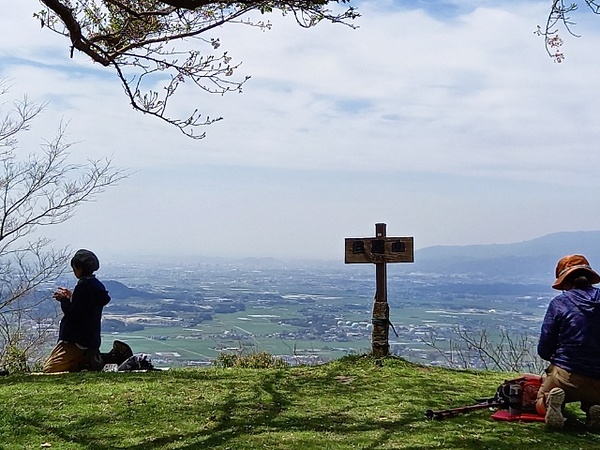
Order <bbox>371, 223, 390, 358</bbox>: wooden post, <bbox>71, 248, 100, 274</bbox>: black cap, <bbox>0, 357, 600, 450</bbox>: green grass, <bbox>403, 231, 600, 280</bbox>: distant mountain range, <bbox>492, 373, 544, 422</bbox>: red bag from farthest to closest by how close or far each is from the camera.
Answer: <bbox>403, 231, 600, 280</bbox>: distant mountain range, <bbox>371, 223, 390, 358</bbox>: wooden post, <bbox>71, 248, 100, 274</bbox>: black cap, <bbox>492, 373, 544, 422</bbox>: red bag, <bbox>0, 357, 600, 450</bbox>: green grass

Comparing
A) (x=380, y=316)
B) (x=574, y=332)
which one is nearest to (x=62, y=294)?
(x=380, y=316)

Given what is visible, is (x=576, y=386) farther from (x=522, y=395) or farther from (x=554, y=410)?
(x=522, y=395)

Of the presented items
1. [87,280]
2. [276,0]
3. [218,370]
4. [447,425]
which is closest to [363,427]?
[447,425]

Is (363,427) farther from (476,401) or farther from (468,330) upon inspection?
(468,330)

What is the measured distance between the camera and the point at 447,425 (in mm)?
5469

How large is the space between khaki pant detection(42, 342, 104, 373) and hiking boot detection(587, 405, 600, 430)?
5.44m

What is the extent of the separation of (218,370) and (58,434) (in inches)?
120

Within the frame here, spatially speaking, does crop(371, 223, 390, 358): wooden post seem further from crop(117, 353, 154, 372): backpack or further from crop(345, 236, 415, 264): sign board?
crop(117, 353, 154, 372): backpack

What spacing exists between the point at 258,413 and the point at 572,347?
2736mm

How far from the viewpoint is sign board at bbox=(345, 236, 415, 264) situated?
8.39 m

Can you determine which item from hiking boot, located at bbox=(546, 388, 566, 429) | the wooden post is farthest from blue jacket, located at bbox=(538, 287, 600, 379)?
the wooden post

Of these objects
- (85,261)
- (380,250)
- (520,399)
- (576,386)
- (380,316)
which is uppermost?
(380,250)

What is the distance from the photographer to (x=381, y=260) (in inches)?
330

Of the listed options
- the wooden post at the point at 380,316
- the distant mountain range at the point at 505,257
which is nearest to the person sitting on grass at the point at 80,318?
the wooden post at the point at 380,316
